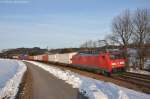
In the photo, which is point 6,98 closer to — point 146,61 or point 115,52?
point 115,52

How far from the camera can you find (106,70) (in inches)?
1029

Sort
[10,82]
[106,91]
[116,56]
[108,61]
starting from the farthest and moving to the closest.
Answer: [116,56] < [108,61] < [10,82] < [106,91]

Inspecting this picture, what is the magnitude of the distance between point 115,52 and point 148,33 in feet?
84.5

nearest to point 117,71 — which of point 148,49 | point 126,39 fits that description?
point 148,49

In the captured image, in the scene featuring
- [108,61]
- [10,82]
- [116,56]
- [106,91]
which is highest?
[116,56]

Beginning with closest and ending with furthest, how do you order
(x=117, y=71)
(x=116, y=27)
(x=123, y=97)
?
(x=123, y=97), (x=117, y=71), (x=116, y=27)

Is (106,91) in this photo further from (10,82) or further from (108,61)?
(108,61)

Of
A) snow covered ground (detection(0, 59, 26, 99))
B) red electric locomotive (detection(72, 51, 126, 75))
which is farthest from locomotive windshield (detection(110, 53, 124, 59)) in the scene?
snow covered ground (detection(0, 59, 26, 99))

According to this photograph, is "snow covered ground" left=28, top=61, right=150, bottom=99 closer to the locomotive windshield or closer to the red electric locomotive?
the red electric locomotive

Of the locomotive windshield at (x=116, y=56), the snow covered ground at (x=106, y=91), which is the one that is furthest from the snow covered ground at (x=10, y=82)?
the locomotive windshield at (x=116, y=56)

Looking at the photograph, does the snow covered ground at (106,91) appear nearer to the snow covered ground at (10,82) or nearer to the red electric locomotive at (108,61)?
the snow covered ground at (10,82)

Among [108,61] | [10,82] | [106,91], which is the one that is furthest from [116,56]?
[106,91]

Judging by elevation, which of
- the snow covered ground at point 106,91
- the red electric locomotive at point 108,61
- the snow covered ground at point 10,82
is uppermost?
the red electric locomotive at point 108,61

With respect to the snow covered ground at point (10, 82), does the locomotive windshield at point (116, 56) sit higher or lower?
higher
